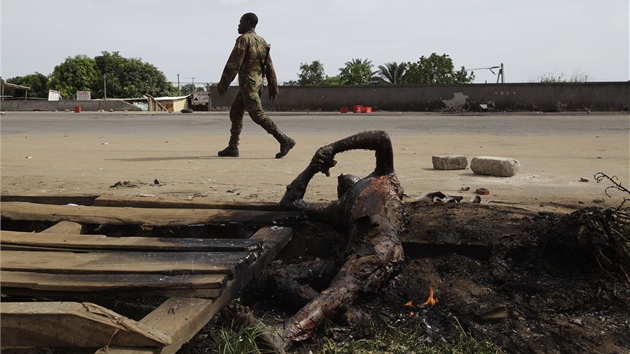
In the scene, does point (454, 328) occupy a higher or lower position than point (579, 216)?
lower

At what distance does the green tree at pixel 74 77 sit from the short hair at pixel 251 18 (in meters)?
53.0

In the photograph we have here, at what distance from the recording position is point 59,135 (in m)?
14.3

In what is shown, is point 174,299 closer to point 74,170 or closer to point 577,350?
point 577,350

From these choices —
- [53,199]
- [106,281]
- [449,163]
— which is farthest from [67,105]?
[106,281]

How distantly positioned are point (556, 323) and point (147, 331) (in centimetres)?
168

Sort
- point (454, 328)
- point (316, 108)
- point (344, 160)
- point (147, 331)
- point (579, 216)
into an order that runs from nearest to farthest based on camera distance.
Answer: point (147, 331) < point (454, 328) < point (579, 216) < point (344, 160) < point (316, 108)

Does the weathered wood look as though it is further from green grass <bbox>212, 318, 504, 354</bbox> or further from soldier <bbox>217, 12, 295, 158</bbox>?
soldier <bbox>217, 12, 295, 158</bbox>

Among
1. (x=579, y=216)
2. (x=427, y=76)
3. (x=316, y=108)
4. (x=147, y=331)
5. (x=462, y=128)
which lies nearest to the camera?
(x=147, y=331)

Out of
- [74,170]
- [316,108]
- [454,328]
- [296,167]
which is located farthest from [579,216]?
[316,108]

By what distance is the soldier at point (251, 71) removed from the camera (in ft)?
28.8

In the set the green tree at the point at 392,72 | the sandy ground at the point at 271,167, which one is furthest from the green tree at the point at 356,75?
the sandy ground at the point at 271,167

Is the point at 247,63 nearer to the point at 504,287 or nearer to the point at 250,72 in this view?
the point at 250,72

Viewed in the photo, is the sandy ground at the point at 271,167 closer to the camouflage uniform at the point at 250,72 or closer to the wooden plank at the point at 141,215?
the camouflage uniform at the point at 250,72

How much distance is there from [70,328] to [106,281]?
407 millimetres
